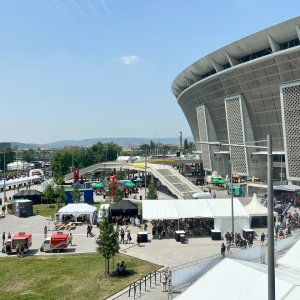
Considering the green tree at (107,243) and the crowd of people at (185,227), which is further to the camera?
the crowd of people at (185,227)

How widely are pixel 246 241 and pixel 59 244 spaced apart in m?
14.0

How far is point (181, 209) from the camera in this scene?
3591 centimetres

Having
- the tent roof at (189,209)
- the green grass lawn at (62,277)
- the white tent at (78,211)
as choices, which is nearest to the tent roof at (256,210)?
the tent roof at (189,209)

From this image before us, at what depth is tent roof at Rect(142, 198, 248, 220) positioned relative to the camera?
34.9 meters

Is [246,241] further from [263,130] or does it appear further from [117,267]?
[263,130]

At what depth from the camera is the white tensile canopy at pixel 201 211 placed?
113 ft

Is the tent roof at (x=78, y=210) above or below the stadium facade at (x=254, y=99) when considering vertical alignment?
below

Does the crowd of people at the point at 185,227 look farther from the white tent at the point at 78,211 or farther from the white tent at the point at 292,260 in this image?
the white tent at the point at 292,260

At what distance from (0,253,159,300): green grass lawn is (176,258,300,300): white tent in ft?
23.0

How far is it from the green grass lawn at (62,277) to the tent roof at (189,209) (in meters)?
7.50

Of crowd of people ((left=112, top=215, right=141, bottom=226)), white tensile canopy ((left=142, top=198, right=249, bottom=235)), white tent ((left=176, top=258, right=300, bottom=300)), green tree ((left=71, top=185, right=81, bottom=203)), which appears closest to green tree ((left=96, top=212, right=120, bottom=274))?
white tent ((left=176, top=258, right=300, bottom=300))

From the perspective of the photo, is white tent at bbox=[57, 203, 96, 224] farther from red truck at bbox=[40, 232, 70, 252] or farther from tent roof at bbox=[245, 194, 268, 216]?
tent roof at bbox=[245, 194, 268, 216]

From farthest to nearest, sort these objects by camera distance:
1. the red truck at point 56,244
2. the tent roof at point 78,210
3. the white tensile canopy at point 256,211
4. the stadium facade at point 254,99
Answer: the stadium facade at point 254,99, the tent roof at point 78,210, the white tensile canopy at point 256,211, the red truck at point 56,244

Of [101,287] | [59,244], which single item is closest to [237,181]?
[59,244]
